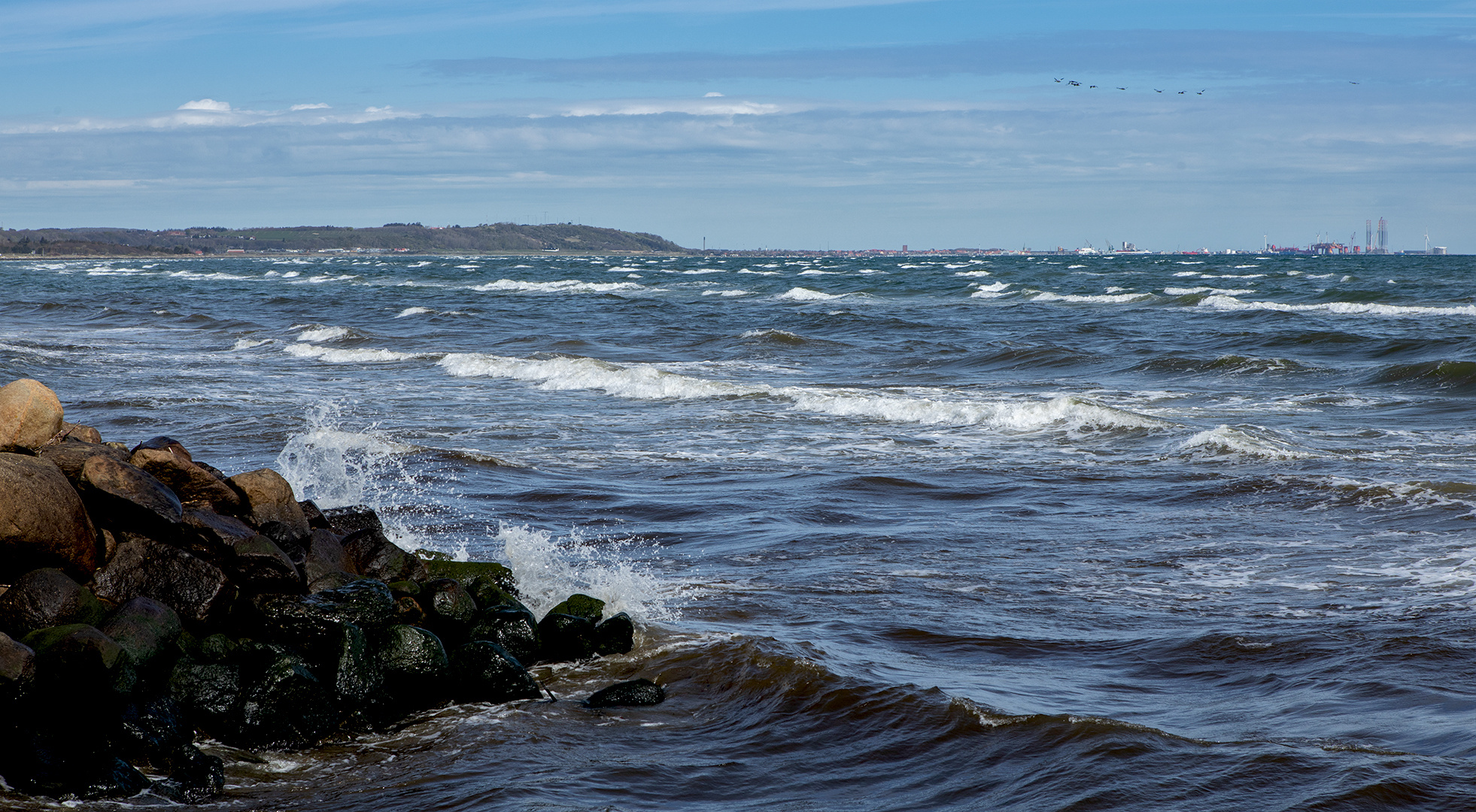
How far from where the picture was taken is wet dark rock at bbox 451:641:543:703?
5688 millimetres

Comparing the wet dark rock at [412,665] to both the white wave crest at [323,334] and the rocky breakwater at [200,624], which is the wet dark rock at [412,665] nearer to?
the rocky breakwater at [200,624]

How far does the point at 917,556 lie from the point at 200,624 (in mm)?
4624

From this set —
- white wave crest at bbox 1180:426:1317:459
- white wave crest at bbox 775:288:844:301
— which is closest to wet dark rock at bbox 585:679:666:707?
white wave crest at bbox 1180:426:1317:459

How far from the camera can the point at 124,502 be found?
593 centimetres

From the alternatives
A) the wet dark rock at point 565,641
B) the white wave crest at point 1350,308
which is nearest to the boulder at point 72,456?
the wet dark rock at point 565,641

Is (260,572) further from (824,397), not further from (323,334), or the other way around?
(323,334)

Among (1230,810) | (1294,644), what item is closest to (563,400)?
(1294,644)

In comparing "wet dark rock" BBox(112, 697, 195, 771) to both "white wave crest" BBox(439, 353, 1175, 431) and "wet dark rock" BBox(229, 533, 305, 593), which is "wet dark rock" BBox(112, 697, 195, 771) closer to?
"wet dark rock" BBox(229, 533, 305, 593)

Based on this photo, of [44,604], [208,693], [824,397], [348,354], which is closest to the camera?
[208,693]

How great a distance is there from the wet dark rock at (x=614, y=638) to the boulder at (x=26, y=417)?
10.4ft

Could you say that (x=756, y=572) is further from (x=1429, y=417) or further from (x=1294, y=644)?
(x=1429, y=417)

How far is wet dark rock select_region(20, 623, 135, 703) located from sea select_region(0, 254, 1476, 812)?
48cm

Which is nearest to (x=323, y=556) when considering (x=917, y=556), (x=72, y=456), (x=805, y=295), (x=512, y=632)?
(x=512, y=632)

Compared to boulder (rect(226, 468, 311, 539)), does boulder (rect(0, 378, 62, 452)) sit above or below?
above
